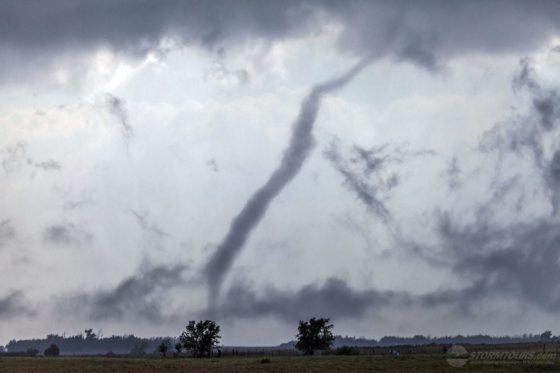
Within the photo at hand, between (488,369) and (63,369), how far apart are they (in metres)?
67.4

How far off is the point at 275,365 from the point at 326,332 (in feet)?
201

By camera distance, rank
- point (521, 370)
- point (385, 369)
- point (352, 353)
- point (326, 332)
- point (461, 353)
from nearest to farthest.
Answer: point (521, 370) → point (385, 369) → point (461, 353) → point (352, 353) → point (326, 332)

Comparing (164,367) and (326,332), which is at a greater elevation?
(326,332)

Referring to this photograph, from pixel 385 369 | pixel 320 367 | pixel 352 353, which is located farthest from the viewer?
pixel 352 353

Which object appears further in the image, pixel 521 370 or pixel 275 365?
pixel 275 365

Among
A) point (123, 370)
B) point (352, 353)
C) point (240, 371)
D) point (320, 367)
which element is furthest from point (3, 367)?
point (352, 353)

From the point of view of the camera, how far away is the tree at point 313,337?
166m

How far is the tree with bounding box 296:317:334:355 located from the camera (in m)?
166

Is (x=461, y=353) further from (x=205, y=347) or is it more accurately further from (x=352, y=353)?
(x=205, y=347)

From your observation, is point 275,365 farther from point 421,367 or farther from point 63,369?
point 63,369

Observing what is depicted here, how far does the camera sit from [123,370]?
4038 inches

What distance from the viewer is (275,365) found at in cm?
10831

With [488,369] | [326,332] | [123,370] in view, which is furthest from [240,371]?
[326,332]

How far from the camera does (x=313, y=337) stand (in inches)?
6545
